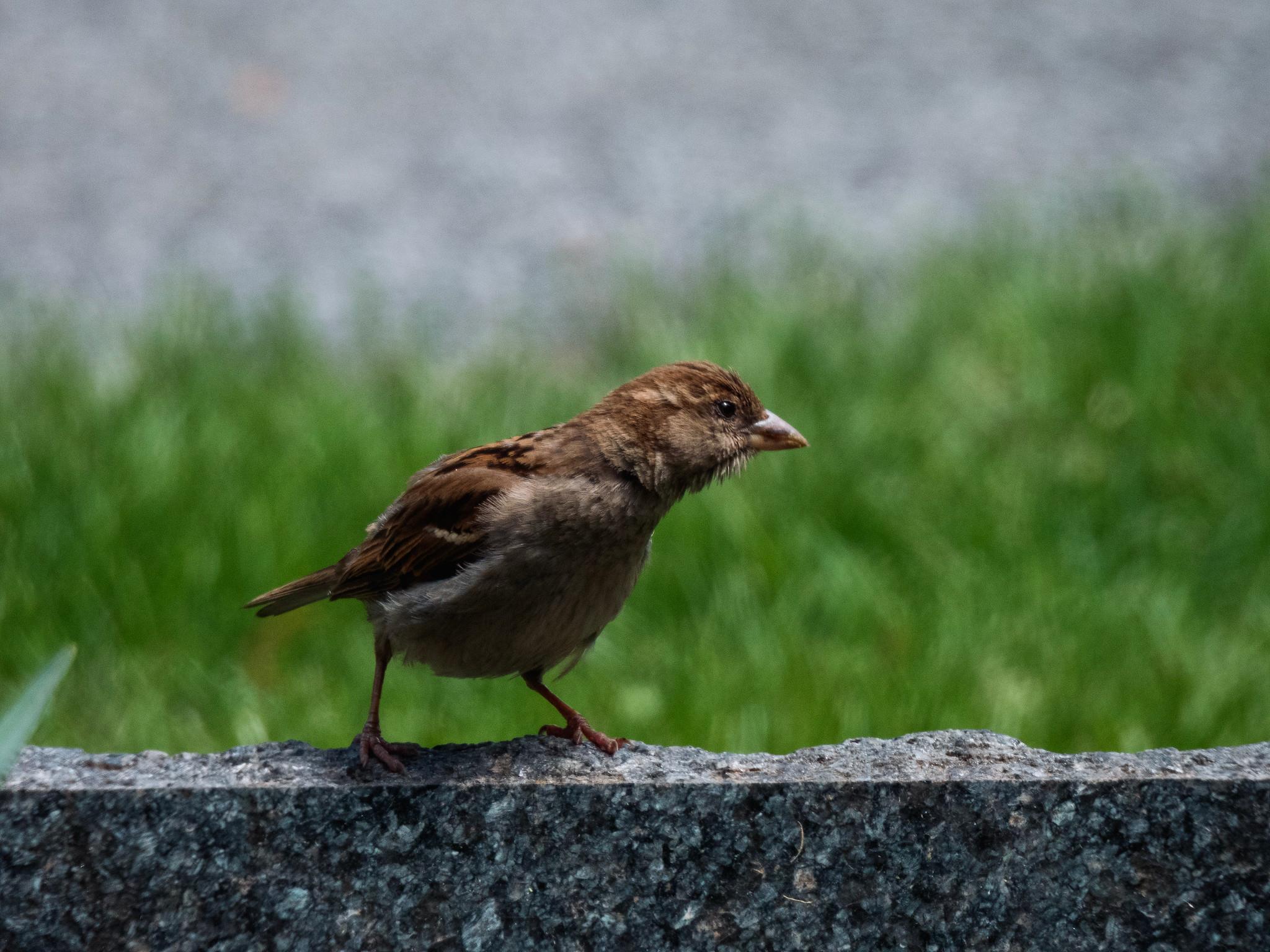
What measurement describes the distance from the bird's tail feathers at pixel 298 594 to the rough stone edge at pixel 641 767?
0.49m

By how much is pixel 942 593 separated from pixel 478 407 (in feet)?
6.03

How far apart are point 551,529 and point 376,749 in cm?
48

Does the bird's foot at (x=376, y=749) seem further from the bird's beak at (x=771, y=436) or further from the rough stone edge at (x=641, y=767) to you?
the bird's beak at (x=771, y=436)

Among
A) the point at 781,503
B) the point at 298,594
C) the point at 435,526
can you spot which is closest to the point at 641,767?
the point at 435,526

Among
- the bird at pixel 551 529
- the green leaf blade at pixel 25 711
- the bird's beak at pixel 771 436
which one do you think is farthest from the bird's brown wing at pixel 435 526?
the green leaf blade at pixel 25 711

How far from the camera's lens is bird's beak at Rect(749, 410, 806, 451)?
2.93 m

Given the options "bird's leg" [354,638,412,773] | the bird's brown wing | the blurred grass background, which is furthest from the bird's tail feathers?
the blurred grass background

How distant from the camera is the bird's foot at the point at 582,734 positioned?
8.95 feet

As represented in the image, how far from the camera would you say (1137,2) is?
988 centimetres

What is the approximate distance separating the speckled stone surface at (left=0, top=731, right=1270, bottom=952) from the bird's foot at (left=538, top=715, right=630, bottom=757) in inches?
10.6

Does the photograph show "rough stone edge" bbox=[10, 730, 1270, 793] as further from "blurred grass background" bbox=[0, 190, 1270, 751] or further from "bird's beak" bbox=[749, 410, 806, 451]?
"blurred grass background" bbox=[0, 190, 1270, 751]

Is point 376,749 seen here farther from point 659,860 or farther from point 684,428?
point 684,428

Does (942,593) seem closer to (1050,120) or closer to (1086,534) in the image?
(1086,534)

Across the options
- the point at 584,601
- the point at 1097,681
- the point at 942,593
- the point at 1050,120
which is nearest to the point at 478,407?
the point at 942,593
